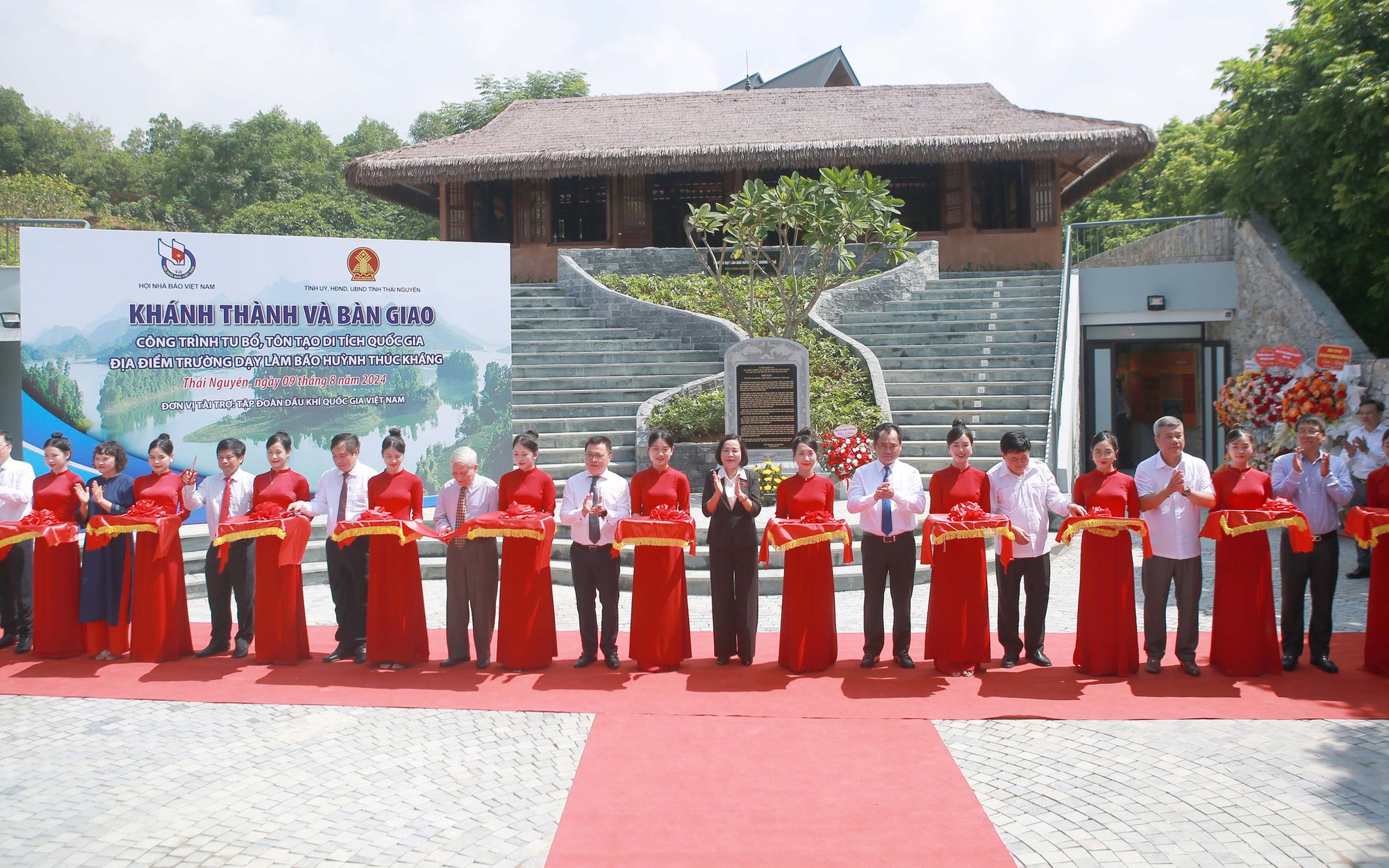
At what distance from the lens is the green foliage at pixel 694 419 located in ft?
42.3

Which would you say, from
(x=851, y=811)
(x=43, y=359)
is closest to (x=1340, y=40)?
(x=851, y=811)

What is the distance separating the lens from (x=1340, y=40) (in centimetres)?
1252

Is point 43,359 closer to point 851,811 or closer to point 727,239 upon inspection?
point 851,811

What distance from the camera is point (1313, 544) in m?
6.42

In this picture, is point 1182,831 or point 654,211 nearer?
point 1182,831

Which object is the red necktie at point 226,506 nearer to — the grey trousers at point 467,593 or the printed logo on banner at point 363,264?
the grey trousers at point 467,593

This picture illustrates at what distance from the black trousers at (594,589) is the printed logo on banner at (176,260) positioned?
5971 mm

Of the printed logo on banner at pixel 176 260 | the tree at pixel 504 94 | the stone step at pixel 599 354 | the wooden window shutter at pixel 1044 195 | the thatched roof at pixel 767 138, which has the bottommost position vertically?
the stone step at pixel 599 354

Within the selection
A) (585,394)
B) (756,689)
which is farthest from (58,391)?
(756,689)

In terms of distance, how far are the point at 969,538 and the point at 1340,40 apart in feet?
34.7

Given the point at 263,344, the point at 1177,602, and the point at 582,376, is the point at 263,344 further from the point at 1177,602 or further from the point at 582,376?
the point at 1177,602

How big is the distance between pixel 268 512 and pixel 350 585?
2.48ft

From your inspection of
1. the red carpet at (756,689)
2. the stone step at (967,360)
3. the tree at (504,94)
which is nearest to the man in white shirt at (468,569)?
the red carpet at (756,689)

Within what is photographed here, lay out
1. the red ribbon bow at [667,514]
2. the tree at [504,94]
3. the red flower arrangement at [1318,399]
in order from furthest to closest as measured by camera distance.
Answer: the tree at [504,94], the red flower arrangement at [1318,399], the red ribbon bow at [667,514]
